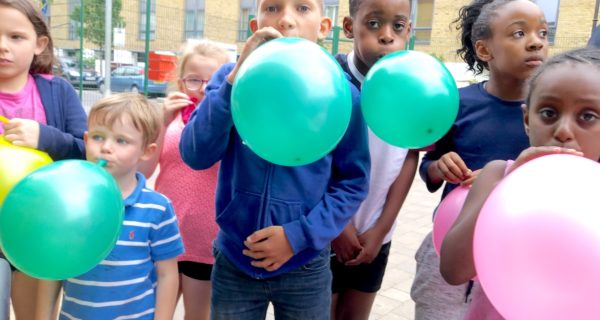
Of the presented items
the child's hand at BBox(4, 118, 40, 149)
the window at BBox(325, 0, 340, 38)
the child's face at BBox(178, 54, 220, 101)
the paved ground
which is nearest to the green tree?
the paved ground

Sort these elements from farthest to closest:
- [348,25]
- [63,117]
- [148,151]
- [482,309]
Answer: [348,25] → [63,117] → [148,151] → [482,309]

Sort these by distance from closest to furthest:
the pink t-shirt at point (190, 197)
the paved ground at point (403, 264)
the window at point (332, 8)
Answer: the pink t-shirt at point (190, 197) < the paved ground at point (403, 264) < the window at point (332, 8)

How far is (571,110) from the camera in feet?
3.95

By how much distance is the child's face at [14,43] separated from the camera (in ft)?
5.93

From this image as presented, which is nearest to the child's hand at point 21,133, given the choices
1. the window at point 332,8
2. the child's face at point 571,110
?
the child's face at point 571,110

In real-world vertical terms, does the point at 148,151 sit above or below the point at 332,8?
below

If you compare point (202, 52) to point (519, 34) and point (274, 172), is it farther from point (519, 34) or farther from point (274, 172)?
point (519, 34)

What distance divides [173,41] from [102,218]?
30.4 feet

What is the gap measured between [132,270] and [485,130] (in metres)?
1.38

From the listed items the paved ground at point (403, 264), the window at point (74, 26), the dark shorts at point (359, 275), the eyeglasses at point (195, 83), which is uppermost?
the window at point (74, 26)

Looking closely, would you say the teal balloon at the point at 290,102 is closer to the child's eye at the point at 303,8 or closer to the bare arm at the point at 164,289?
the child's eye at the point at 303,8

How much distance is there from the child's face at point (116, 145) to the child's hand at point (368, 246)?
37.5 inches

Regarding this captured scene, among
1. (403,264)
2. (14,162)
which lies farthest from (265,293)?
(403,264)

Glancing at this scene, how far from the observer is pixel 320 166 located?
1.71 metres
